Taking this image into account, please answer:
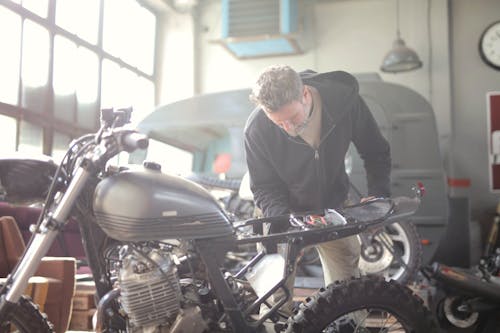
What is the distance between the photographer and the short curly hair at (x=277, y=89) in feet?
5.76

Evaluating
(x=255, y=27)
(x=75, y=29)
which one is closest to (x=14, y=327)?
(x=75, y=29)

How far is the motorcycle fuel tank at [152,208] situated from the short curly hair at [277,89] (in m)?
0.39

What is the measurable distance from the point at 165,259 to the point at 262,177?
55cm

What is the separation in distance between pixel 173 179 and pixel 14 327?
2.10ft

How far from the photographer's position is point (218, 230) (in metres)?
1.61

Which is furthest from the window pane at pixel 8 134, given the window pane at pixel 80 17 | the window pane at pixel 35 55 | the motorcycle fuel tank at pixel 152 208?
the motorcycle fuel tank at pixel 152 208

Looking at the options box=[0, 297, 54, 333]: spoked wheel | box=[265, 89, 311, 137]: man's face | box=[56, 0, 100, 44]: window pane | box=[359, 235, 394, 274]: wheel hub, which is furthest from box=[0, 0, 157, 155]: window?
box=[0, 297, 54, 333]: spoked wheel

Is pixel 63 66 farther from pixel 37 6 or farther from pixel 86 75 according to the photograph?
pixel 37 6

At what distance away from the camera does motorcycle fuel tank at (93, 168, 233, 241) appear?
1.50 m

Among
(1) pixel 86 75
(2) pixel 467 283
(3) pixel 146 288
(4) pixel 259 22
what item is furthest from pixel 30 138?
(2) pixel 467 283

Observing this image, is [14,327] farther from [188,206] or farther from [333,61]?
[333,61]

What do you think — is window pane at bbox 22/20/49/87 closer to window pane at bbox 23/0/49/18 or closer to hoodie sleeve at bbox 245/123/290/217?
window pane at bbox 23/0/49/18

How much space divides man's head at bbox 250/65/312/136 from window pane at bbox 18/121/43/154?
3.21m

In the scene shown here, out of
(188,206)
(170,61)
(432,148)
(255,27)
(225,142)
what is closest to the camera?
(188,206)
